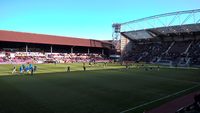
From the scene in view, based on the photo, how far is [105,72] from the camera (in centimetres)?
3753

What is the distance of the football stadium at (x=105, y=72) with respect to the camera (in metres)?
14.1

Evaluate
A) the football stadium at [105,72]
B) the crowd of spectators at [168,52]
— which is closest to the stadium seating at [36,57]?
the football stadium at [105,72]

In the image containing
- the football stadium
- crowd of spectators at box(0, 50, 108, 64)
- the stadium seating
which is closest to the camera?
the football stadium

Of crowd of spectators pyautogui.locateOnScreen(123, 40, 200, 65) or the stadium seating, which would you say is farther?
crowd of spectators pyautogui.locateOnScreen(123, 40, 200, 65)

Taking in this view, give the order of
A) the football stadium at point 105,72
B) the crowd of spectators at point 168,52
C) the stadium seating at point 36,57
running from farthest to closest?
the crowd of spectators at point 168,52
the stadium seating at point 36,57
the football stadium at point 105,72

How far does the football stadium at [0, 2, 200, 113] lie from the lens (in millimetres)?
14062

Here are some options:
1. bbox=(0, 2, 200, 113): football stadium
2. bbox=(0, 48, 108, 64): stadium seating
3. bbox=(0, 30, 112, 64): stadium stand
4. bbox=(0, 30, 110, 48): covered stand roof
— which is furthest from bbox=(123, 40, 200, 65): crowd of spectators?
bbox=(0, 48, 108, 64): stadium seating

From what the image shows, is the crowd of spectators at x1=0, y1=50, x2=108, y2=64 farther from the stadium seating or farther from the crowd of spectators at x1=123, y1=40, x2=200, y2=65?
the crowd of spectators at x1=123, y1=40, x2=200, y2=65

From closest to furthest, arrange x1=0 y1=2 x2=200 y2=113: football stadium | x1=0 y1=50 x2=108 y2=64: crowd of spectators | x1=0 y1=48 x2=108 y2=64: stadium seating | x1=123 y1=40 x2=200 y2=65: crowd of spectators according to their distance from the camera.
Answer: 1. x1=0 y1=2 x2=200 y2=113: football stadium
2. x1=0 y1=50 x2=108 y2=64: crowd of spectators
3. x1=0 y1=48 x2=108 y2=64: stadium seating
4. x1=123 y1=40 x2=200 y2=65: crowd of spectators

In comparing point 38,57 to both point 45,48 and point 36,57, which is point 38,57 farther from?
point 45,48

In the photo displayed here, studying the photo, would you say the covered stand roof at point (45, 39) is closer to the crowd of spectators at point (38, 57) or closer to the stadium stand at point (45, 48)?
the stadium stand at point (45, 48)

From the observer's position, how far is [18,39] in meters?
74.7

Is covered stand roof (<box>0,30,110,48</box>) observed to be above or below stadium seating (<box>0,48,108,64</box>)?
above

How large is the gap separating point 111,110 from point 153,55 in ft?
240
